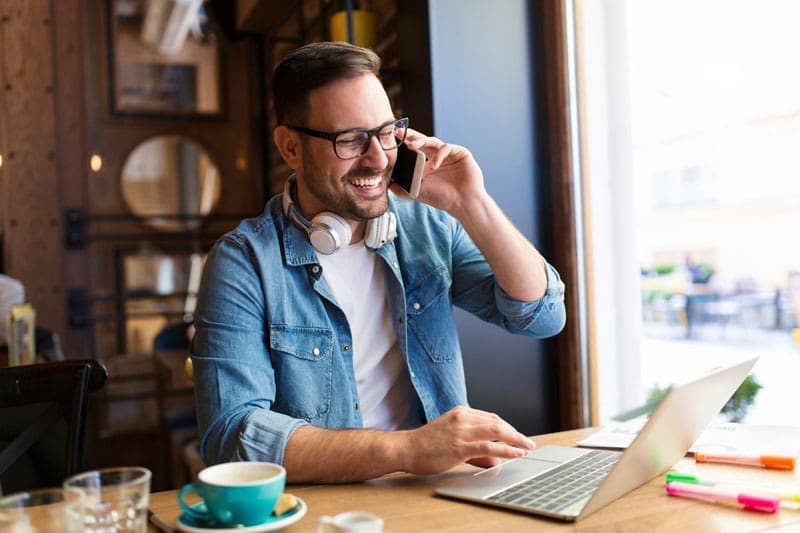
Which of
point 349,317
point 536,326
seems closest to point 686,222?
point 536,326

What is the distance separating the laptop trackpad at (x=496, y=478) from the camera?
105cm

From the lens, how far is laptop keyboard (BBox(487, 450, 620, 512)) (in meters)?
0.99

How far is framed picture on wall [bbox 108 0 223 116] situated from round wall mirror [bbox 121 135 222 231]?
8.3 inches

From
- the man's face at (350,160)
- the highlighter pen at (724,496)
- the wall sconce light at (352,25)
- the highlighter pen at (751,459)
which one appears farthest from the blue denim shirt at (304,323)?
the wall sconce light at (352,25)

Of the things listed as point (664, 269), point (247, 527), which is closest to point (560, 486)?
point (247, 527)

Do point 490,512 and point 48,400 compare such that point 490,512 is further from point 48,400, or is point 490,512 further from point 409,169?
point 48,400

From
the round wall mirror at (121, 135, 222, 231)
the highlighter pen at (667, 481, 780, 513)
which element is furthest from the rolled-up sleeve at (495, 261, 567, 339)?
the round wall mirror at (121, 135, 222, 231)

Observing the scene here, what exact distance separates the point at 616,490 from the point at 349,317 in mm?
697

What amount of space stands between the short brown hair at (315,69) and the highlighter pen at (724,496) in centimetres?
91

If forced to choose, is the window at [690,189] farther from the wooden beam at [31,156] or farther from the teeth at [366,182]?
the wooden beam at [31,156]

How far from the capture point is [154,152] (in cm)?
437

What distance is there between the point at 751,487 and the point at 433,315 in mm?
719

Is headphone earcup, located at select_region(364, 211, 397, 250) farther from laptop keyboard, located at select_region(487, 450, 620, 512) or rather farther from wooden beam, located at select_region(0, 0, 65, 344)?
wooden beam, located at select_region(0, 0, 65, 344)

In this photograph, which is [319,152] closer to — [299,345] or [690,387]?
[299,345]
